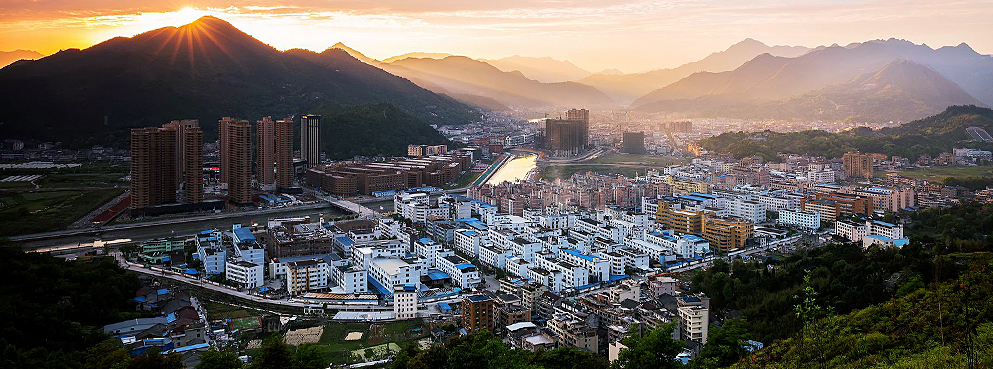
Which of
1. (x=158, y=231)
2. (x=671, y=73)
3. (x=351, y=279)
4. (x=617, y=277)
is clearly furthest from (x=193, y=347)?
(x=671, y=73)

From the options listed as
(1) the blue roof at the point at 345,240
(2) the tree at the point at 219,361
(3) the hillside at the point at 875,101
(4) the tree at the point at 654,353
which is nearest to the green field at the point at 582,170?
(1) the blue roof at the point at 345,240

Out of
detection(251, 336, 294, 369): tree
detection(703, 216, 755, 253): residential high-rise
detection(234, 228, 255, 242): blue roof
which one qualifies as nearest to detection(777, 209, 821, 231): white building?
detection(703, 216, 755, 253): residential high-rise

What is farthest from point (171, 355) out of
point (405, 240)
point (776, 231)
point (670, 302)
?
point (776, 231)

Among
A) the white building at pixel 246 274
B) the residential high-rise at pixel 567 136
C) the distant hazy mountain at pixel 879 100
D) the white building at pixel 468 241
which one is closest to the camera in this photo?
the white building at pixel 246 274

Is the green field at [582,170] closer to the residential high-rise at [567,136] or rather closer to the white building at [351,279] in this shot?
the residential high-rise at [567,136]

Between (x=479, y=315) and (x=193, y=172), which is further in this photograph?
(x=193, y=172)

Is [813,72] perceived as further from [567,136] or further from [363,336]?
[363,336]
